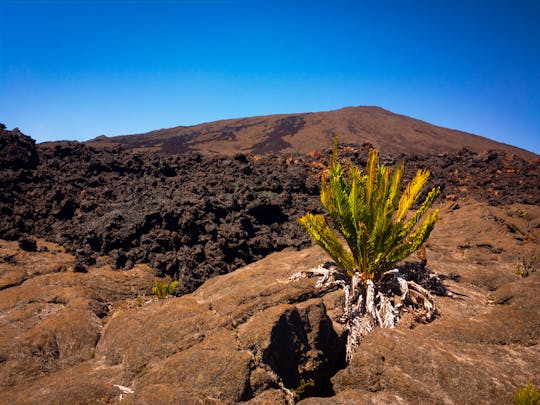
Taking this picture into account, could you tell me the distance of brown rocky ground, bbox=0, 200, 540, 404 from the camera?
2592 millimetres

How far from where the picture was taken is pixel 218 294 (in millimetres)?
4613

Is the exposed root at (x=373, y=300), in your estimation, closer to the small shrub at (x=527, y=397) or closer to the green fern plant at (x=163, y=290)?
the small shrub at (x=527, y=397)

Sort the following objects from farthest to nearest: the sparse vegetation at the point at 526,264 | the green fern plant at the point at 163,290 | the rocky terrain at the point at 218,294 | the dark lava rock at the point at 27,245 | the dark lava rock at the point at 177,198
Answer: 1. the dark lava rock at the point at 177,198
2. the dark lava rock at the point at 27,245
3. the green fern plant at the point at 163,290
4. the sparse vegetation at the point at 526,264
5. the rocky terrain at the point at 218,294

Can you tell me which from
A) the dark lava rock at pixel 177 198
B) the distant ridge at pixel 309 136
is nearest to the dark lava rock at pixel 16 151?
the dark lava rock at pixel 177 198

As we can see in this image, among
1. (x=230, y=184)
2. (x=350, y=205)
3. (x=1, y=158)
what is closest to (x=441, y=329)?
(x=350, y=205)

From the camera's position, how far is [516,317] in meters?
3.64

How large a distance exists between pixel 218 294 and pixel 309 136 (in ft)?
99.0

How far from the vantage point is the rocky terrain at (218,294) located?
8.91 ft

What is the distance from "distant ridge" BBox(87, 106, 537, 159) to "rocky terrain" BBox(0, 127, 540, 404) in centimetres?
1751

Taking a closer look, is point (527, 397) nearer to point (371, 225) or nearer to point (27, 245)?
point (371, 225)

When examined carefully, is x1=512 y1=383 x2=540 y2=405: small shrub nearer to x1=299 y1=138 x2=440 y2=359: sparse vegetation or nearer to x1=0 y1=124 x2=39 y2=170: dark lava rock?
x1=299 y1=138 x2=440 y2=359: sparse vegetation

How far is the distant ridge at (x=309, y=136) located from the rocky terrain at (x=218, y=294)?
1751 cm

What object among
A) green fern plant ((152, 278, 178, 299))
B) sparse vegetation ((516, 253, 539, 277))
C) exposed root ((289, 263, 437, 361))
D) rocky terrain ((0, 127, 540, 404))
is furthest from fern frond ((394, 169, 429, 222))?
green fern plant ((152, 278, 178, 299))

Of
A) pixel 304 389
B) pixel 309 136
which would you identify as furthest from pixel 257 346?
pixel 309 136
